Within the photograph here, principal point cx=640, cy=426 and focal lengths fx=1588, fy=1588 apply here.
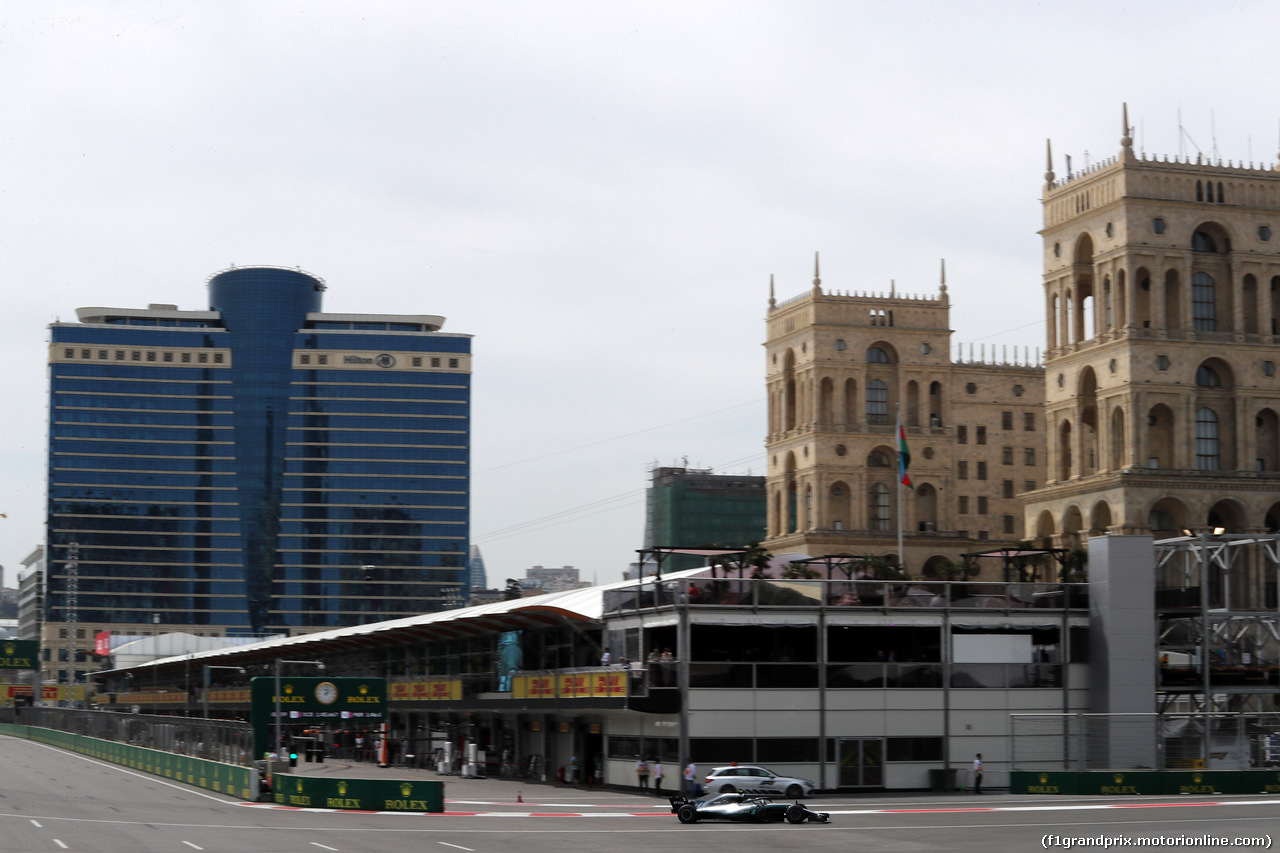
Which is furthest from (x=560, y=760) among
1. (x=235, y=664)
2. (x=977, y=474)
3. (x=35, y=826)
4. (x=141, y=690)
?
(x=141, y=690)

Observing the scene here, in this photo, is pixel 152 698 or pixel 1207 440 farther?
pixel 152 698

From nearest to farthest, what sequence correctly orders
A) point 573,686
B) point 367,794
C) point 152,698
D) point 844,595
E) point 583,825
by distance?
point 583,825
point 367,794
point 844,595
point 573,686
point 152,698

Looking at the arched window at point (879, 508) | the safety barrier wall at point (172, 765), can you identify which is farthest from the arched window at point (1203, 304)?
the safety barrier wall at point (172, 765)

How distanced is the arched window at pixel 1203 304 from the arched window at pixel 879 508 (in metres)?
41.7

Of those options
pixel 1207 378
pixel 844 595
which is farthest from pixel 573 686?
pixel 1207 378

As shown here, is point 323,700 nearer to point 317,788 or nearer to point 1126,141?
point 317,788

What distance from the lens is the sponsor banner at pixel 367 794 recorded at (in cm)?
5447

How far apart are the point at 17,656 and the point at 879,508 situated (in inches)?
3570

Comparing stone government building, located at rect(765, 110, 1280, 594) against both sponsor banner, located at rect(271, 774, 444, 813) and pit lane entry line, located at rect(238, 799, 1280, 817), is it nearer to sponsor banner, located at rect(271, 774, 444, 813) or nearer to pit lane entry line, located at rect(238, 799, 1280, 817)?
pit lane entry line, located at rect(238, 799, 1280, 817)

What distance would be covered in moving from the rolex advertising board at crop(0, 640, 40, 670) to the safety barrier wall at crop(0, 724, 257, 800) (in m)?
46.3

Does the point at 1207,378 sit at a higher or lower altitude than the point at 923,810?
A: higher

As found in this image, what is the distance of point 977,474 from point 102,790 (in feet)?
328

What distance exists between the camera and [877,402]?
14038 centimetres

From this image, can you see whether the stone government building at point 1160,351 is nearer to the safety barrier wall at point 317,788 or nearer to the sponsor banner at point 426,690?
the sponsor banner at point 426,690
